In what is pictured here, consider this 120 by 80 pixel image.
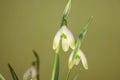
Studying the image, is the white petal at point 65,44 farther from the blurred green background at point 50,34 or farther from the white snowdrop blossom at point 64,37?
the blurred green background at point 50,34

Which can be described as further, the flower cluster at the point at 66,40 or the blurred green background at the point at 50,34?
the blurred green background at the point at 50,34

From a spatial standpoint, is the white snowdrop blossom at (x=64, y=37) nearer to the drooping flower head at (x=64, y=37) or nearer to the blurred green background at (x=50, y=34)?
the drooping flower head at (x=64, y=37)

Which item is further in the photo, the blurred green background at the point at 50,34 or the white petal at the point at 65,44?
the blurred green background at the point at 50,34

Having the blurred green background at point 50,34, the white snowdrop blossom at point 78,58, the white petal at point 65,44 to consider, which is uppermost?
the blurred green background at point 50,34

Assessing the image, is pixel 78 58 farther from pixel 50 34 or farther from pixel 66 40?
pixel 50 34

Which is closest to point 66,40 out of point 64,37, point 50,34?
point 64,37

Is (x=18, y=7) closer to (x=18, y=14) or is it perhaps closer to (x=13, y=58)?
(x=18, y=14)

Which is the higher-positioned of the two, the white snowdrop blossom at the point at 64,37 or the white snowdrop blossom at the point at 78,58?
the white snowdrop blossom at the point at 64,37

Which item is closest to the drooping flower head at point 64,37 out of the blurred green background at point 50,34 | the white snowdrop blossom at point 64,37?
the white snowdrop blossom at point 64,37

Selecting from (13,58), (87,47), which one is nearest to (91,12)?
(87,47)
